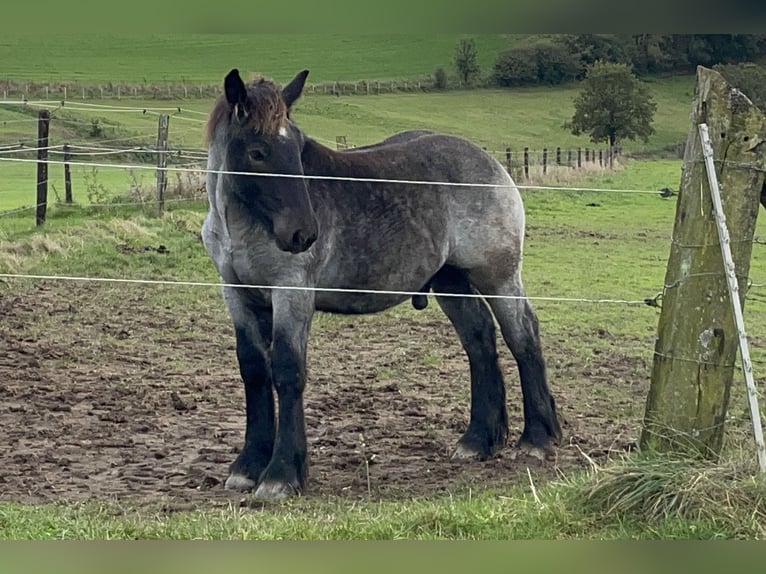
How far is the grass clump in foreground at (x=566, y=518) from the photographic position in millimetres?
3826

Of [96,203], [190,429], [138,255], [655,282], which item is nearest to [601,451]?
[190,429]

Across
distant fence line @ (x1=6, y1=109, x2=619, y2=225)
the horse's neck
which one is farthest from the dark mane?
distant fence line @ (x1=6, y1=109, x2=619, y2=225)

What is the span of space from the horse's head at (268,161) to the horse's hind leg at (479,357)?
67.2 inches

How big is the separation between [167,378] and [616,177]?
19.6 m

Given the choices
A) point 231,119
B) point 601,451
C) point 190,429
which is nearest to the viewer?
point 231,119

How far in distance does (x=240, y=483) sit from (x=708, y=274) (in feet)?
9.44

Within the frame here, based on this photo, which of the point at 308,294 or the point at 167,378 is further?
the point at 167,378

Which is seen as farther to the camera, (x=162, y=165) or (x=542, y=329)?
(x=162, y=165)

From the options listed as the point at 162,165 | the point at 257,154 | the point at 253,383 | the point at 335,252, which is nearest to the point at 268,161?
the point at 257,154

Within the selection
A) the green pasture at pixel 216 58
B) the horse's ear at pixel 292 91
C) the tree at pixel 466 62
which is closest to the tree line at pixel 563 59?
the tree at pixel 466 62

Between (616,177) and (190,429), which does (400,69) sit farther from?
(190,429)

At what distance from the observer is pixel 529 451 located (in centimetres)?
630

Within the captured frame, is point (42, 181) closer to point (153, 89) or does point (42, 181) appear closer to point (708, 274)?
point (708, 274)

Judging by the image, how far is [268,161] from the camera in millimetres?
5223
